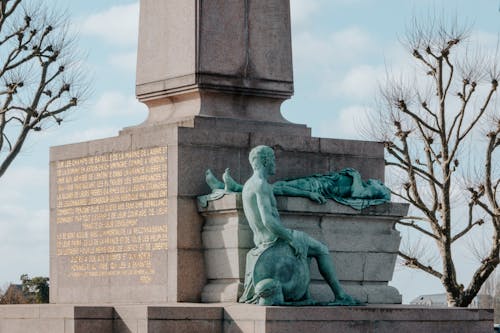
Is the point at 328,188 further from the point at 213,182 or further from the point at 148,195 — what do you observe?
the point at 148,195

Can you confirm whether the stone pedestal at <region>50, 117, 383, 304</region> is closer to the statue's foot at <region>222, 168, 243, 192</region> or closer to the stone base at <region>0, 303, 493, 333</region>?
the statue's foot at <region>222, 168, 243, 192</region>

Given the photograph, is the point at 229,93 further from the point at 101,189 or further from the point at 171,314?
the point at 171,314

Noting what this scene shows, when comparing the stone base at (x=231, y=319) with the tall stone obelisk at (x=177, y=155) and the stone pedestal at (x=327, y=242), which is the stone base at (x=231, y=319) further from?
the tall stone obelisk at (x=177, y=155)

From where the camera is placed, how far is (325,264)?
20141mm

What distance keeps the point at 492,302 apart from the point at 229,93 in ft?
142

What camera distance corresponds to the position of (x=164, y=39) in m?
22.2

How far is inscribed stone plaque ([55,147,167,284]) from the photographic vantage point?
20953 mm

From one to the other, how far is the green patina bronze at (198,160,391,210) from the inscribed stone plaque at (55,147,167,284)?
0.81 m

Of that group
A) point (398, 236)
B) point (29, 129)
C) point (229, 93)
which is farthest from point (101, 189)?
point (29, 129)

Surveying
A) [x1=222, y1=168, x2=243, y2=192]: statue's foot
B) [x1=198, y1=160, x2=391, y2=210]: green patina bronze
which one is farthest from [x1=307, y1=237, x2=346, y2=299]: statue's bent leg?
[x1=222, y1=168, x2=243, y2=192]: statue's foot

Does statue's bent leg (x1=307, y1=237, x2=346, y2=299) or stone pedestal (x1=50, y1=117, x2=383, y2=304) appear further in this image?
stone pedestal (x1=50, y1=117, x2=383, y2=304)

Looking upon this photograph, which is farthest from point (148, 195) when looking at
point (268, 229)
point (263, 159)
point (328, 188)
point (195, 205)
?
point (328, 188)

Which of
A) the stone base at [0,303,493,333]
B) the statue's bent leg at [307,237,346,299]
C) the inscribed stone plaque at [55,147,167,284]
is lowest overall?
the stone base at [0,303,493,333]

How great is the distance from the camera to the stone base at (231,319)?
62.5 ft
